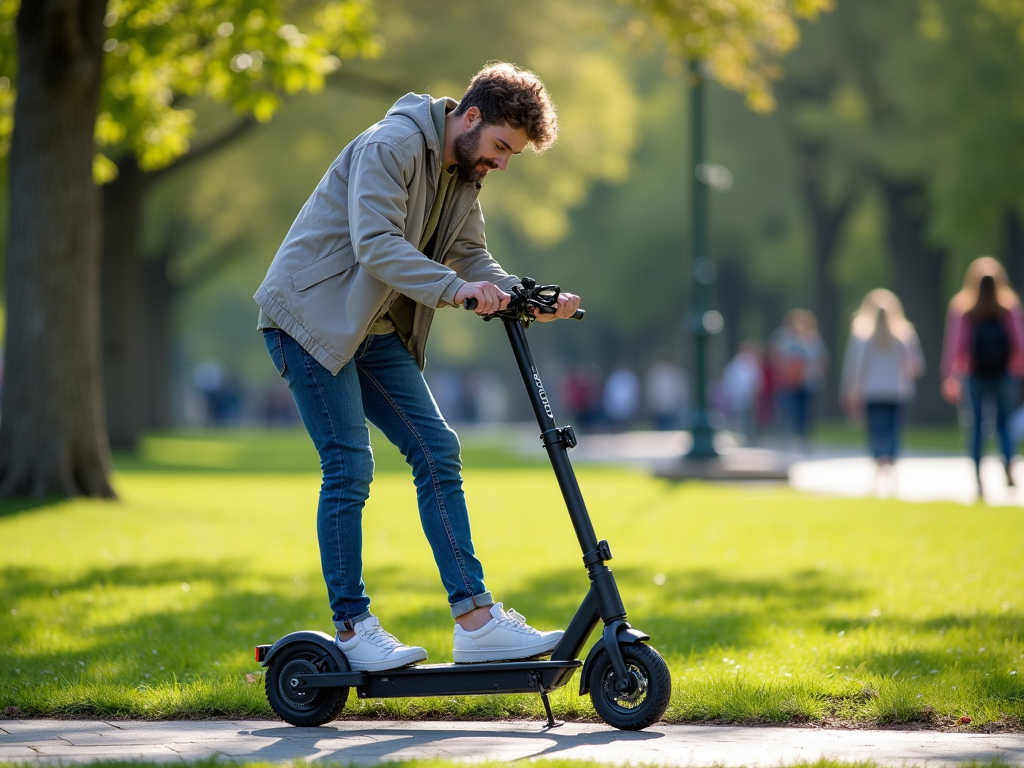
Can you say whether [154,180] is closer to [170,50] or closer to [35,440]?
[170,50]

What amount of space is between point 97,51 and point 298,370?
273 inches

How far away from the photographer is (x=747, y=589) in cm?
715

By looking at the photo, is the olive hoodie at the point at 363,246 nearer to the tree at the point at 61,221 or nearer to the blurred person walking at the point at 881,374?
the tree at the point at 61,221

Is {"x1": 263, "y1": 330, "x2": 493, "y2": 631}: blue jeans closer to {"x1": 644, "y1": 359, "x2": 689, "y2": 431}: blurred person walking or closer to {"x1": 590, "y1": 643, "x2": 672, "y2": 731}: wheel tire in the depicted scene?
{"x1": 590, "y1": 643, "x2": 672, "y2": 731}: wheel tire

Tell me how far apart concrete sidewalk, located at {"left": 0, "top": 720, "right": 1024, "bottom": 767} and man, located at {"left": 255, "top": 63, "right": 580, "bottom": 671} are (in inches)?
10.3

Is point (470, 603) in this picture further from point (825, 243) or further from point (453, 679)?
point (825, 243)

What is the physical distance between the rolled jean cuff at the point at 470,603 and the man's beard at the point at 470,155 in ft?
4.39

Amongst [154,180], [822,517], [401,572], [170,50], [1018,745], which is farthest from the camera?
[154,180]

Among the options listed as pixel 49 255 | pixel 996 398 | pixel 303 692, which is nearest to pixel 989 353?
pixel 996 398

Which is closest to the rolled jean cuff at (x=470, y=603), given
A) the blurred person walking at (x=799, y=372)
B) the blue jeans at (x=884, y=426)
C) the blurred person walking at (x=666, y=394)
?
the blue jeans at (x=884, y=426)

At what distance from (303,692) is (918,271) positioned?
1143 inches

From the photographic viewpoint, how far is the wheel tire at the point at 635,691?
3941 mm

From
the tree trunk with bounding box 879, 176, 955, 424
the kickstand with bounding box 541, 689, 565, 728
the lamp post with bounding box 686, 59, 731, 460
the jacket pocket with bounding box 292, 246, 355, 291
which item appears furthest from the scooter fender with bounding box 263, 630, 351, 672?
the tree trunk with bounding box 879, 176, 955, 424

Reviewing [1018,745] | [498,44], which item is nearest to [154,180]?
[498,44]
